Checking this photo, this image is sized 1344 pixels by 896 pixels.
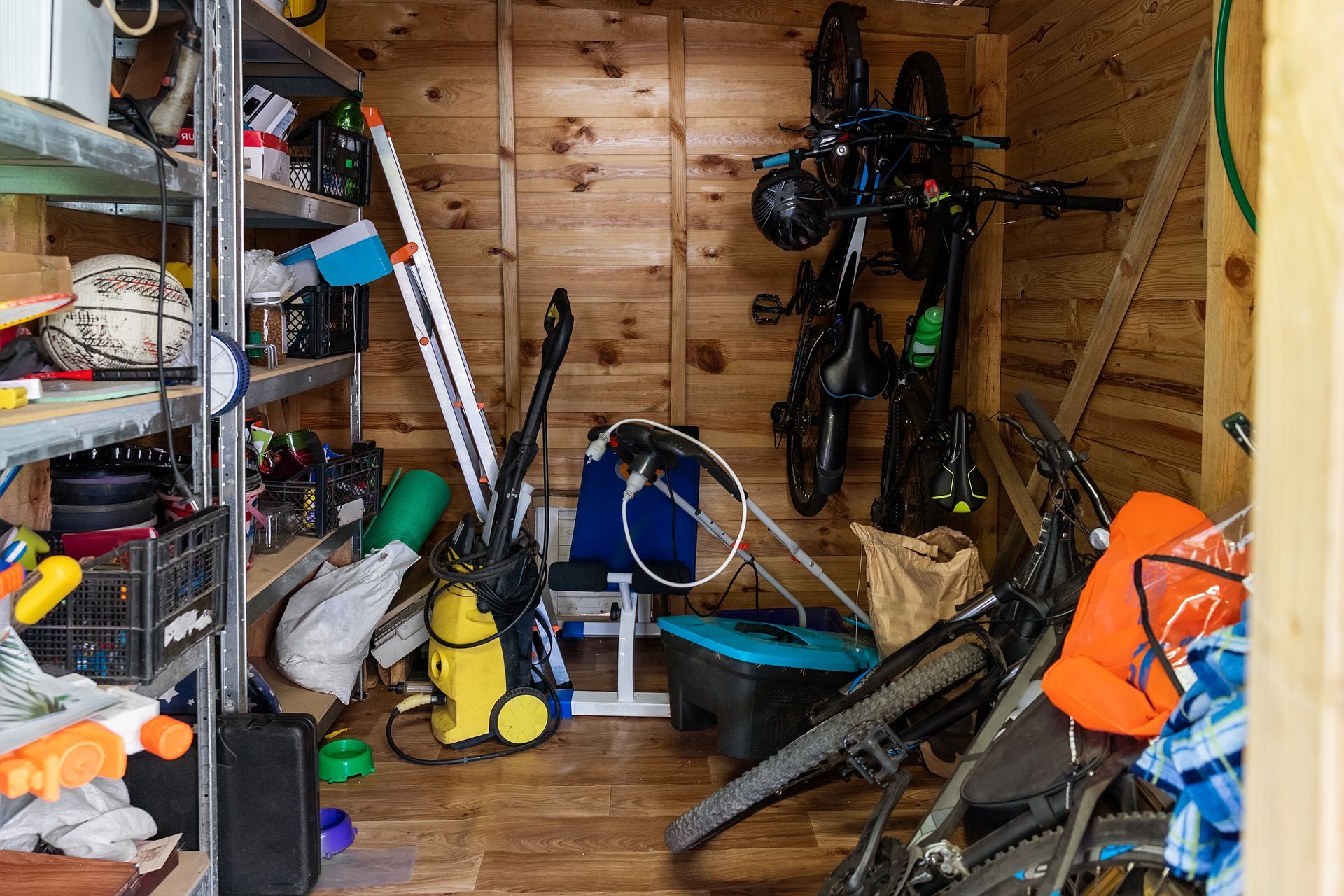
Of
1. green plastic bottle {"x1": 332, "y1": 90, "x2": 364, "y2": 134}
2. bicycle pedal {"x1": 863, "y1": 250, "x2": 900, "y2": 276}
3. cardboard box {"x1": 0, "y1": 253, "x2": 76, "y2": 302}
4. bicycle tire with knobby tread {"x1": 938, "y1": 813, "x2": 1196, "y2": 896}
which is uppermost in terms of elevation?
green plastic bottle {"x1": 332, "y1": 90, "x2": 364, "y2": 134}

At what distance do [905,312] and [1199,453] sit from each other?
1455mm

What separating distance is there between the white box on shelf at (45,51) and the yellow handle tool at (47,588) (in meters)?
0.63

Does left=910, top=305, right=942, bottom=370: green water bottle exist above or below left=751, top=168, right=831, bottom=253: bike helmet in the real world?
below

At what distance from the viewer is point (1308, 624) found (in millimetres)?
546

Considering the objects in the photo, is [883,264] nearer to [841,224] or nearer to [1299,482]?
[841,224]

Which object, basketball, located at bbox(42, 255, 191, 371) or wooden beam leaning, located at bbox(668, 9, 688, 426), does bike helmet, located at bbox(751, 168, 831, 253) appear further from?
basketball, located at bbox(42, 255, 191, 371)

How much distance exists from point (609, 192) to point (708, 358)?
66 centimetres

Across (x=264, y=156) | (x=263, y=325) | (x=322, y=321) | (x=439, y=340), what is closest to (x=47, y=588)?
(x=263, y=325)

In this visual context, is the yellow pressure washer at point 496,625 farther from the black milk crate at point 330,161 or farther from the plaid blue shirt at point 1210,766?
the plaid blue shirt at point 1210,766

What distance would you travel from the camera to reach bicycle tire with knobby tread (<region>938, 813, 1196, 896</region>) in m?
1.21

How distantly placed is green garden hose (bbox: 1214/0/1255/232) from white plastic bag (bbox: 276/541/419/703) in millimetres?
2252

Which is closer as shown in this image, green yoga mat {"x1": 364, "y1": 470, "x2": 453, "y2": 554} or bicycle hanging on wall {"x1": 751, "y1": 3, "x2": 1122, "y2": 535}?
bicycle hanging on wall {"x1": 751, "y1": 3, "x2": 1122, "y2": 535}

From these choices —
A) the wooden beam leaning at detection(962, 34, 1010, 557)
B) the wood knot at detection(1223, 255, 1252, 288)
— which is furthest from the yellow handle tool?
the wooden beam leaning at detection(962, 34, 1010, 557)

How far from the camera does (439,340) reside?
3062 mm
